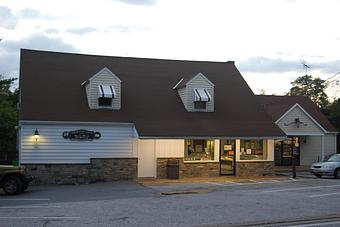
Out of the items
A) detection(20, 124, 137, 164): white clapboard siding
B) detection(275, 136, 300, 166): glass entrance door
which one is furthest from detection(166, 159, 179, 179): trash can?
detection(275, 136, 300, 166): glass entrance door

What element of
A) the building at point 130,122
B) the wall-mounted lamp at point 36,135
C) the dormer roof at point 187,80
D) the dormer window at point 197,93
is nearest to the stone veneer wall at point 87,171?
the building at point 130,122

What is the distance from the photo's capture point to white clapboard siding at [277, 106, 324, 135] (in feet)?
121

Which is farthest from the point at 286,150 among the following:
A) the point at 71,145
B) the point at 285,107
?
the point at 71,145

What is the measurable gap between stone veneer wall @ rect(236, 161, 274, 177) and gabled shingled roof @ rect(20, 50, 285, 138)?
2056 mm

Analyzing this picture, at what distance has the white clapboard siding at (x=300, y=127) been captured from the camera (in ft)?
121

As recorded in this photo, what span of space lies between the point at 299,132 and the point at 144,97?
43.7 feet

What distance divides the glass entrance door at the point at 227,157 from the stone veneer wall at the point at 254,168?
376 mm

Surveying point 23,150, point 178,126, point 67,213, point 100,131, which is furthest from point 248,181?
point 67,213

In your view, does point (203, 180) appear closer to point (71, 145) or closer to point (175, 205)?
point (71, 145)

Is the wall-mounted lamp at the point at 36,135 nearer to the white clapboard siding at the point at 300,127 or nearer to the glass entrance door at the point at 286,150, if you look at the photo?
the white clapboard siding at the point at 300,127

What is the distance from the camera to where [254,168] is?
29891mm

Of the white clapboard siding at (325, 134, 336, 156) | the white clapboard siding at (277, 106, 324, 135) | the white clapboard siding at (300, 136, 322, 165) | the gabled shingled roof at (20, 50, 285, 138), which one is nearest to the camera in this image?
the gabled shingled roof at (20, 50, 285, 138)

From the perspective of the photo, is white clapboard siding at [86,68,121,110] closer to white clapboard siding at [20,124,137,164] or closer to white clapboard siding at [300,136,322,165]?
white clapboard siding at [20,124,137,164]

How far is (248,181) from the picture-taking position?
26438mm
